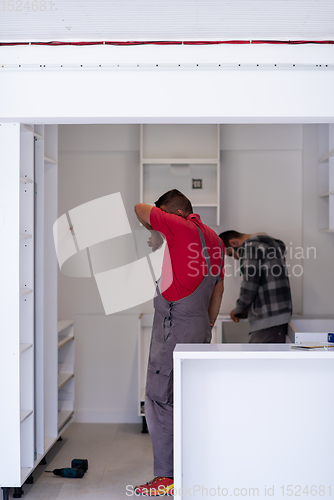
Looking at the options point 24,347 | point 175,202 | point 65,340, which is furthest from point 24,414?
point 175,202

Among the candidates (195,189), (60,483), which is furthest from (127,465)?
(195,189)

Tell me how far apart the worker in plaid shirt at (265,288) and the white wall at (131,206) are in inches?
23.4

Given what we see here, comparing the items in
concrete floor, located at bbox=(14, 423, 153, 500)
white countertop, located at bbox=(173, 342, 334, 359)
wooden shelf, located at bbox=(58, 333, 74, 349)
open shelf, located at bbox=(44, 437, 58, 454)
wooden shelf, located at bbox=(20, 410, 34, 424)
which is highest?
white countertop, located at bbox=(173, 342, 334, 359)

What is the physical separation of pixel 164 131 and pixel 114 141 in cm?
43

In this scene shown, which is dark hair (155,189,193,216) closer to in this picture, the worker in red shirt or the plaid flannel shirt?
the worker in red shirt

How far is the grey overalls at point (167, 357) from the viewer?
256cm

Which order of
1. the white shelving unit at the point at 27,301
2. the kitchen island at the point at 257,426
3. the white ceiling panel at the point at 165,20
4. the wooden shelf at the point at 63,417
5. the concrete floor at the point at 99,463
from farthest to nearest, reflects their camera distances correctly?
the wooden shelf at the point at 63,417 → the concrete floor at the point at 99,463 → the white shelving unit at the point at 27,301 → the kitchen island at the point at 257,426 → the white ceiling panel at the point at 165,20

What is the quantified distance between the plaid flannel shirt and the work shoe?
1.26 meters

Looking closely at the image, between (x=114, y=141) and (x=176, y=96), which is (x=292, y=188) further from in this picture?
(x=176, y=96)

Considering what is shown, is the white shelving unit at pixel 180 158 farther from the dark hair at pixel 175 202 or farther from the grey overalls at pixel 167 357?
the grey overalls at pixel 167 357

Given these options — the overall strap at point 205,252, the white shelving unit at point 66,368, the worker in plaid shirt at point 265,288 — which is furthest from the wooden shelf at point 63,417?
the overall strap at point 205,252

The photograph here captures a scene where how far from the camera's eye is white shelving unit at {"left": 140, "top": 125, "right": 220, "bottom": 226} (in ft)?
12.9

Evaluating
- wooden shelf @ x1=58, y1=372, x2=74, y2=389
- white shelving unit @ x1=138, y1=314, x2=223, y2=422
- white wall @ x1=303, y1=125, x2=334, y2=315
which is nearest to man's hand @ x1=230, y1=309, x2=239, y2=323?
white shelving unit @ x1=138, y1=314, x2=223, y2=422

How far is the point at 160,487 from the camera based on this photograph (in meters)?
2.53
